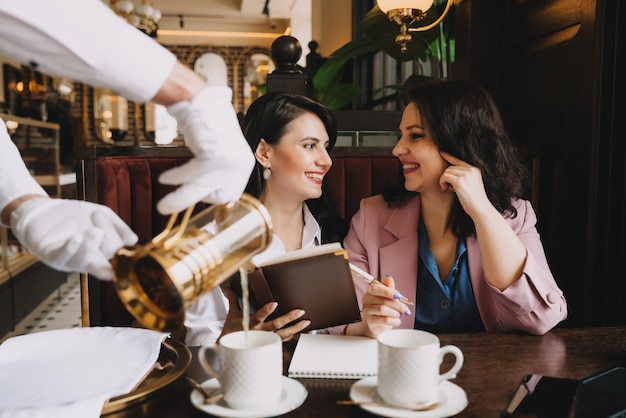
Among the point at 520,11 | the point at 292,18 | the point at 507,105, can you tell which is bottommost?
the point at 507,105

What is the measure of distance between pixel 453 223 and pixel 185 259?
1.08 metres

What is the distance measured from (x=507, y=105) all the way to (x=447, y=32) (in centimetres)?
68

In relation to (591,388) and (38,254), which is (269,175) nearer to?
(38,254)

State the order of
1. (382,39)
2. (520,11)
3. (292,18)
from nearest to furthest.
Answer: (520,11)
(382,39)
(292,18)

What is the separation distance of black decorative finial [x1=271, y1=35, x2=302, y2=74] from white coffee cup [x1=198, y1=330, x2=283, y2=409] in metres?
1.49

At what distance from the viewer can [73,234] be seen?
0.80 meters

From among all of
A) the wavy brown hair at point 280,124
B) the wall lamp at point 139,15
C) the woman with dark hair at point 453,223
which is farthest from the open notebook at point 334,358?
the wall lamp at point 139,15

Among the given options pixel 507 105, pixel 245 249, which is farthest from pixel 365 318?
pixel 507 105

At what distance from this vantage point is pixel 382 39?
105 inches

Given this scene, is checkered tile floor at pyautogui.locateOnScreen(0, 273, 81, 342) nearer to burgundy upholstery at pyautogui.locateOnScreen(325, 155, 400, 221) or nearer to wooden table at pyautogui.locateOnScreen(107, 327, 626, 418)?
burgundy upholstery at pyautogui.locateOnScreen(325, 155, 400, 221)

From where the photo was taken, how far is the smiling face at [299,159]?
1.75 m

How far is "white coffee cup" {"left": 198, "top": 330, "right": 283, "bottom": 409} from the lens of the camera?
80cm

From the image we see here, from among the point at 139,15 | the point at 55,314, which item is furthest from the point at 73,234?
the point at 139,15

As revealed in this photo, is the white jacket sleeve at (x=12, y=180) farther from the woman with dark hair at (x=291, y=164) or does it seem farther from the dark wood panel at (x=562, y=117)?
the dark wood panel at (x=562, y=117)
